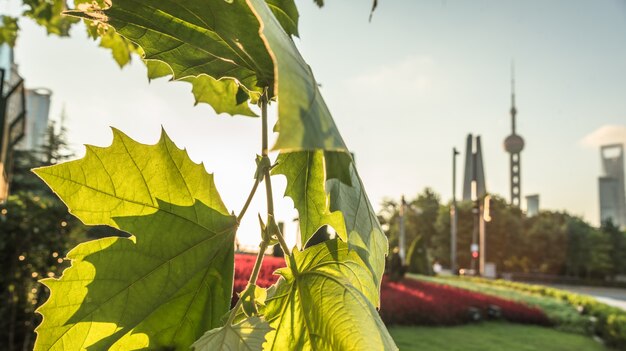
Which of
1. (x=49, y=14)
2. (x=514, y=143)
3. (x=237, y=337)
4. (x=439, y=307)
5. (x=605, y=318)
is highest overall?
(x=514, y=143)

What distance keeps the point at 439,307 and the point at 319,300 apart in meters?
12.4

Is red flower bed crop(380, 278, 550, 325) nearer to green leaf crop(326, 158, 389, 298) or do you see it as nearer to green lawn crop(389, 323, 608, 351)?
green lawn crop(389, 323, 608, 351)

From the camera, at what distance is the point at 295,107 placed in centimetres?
18

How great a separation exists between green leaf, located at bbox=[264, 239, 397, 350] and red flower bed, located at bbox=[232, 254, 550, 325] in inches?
389

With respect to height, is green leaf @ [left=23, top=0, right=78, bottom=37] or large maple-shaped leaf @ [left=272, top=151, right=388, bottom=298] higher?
green leaf @ [left=23, top=0, right=78, bottom=37]

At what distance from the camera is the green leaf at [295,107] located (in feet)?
0.54

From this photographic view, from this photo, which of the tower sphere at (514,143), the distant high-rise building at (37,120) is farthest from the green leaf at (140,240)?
the tower sphere at (514,143)

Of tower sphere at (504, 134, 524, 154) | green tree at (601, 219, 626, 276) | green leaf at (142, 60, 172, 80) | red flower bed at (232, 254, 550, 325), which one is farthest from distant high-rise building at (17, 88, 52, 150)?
tower sphere at (504, 134, 524, 154)

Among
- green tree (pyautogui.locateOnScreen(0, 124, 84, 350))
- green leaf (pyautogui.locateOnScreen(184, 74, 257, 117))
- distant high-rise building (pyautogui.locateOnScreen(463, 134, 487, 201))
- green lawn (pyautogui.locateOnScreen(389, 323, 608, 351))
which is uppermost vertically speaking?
distant high-rise building (pyautogui.locateOnScreen(463, 134, 487, 201))

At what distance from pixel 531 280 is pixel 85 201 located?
4746cm

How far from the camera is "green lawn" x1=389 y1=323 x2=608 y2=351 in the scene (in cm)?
987

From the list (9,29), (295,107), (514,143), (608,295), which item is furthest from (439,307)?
(514,143)

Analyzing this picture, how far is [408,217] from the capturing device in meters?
48.8

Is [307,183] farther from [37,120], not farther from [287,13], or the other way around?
[37,120]
